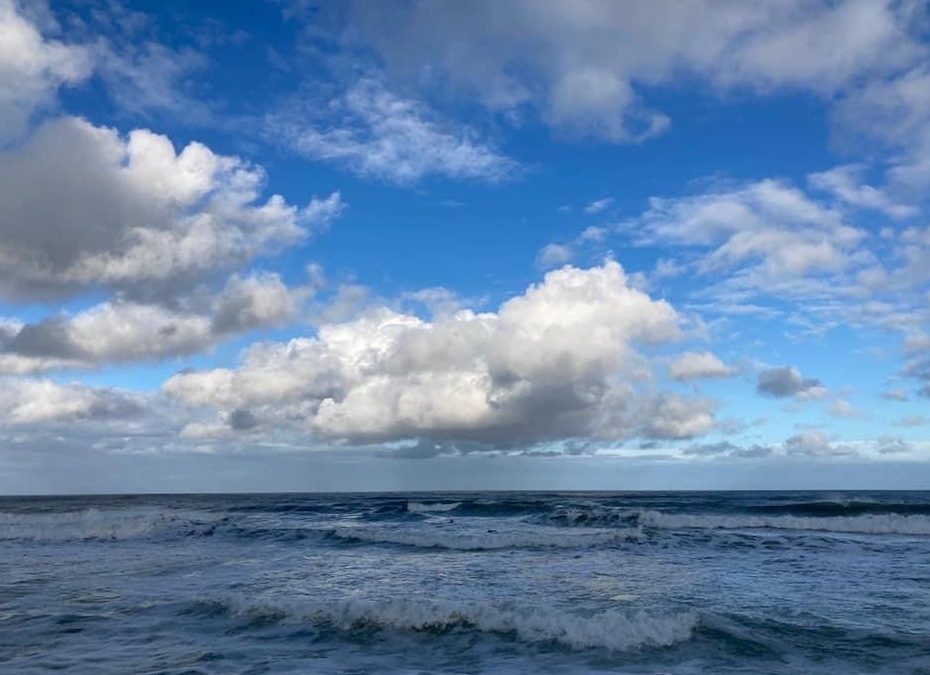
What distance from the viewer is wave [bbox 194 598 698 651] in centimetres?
1255

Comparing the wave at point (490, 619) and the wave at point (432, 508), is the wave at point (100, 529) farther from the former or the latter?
the wave at point (490, 619)

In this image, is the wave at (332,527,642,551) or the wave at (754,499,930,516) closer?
the wave at (332,527,642,551)

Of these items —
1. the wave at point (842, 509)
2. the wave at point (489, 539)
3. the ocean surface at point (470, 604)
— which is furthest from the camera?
the wave at point (842, 509)

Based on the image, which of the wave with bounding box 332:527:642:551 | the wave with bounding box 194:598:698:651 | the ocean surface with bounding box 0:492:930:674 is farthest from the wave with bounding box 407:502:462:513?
the wave with bounding box 194:598:698:651

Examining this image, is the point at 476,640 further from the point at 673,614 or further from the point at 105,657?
the point at 105,657

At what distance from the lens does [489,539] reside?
30.9m

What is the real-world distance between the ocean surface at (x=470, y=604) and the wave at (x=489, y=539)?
0.22 m

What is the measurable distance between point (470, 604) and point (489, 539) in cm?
1601

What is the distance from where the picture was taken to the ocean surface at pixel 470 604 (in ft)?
37.5

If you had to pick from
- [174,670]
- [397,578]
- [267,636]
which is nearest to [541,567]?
[397,578]

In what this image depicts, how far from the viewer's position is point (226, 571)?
21156 mm

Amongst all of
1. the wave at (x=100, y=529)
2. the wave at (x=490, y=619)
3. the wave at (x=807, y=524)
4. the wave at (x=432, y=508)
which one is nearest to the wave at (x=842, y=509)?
the wave at (x=807, y=524)

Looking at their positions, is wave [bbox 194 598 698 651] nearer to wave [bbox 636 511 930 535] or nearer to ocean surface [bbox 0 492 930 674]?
ocean surface [bbox 0 492 930 674]

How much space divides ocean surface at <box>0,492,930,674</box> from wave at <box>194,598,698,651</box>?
2.0 inches
